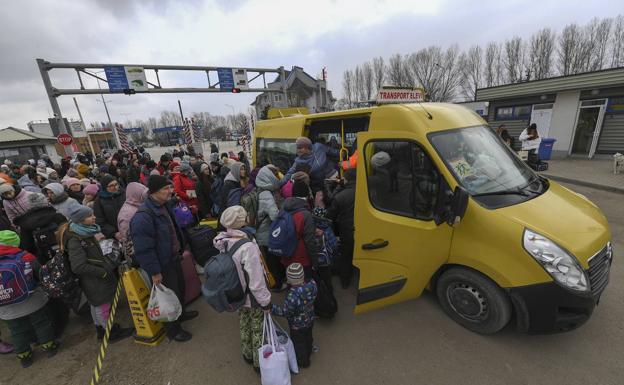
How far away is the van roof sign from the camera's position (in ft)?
12.4

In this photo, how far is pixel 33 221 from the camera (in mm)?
3275

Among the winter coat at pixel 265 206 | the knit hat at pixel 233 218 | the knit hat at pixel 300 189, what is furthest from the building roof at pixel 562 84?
the knit hat at pixel 233 218

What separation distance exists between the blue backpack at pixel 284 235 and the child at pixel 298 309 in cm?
45

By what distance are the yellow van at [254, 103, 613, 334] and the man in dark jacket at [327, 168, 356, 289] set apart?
0.34m

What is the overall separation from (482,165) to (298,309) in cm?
249

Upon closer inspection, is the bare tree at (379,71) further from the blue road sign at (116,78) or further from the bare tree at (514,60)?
the blue road sign at (116,78)

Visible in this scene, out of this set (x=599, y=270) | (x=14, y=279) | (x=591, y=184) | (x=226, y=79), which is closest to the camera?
(x=599, y=270)

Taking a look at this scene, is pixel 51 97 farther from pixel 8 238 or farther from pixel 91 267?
pixel 91 267

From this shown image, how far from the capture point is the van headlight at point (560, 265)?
2236 millimetres

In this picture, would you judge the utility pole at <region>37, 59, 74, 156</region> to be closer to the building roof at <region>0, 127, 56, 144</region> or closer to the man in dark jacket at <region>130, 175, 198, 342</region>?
the man in dark jacket at <region>130, 175, 198, 342</region>

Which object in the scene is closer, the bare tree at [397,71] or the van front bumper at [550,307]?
the van front bumper at [550,307]

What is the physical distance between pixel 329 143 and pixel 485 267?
3.79m

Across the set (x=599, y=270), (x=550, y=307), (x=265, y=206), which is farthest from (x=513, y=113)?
(x=265, y=206)

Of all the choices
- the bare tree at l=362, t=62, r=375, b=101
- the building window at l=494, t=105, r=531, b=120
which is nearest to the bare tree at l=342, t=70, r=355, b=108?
the bare tree at l=362, t=62, r=375, b=101
